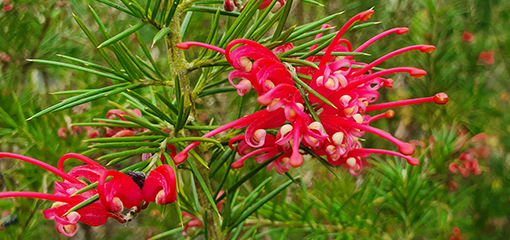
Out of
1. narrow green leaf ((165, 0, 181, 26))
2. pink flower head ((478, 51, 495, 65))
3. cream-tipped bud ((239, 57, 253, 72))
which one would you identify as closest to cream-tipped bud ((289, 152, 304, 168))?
cream-tipped bud ((239, 57, 253, 72))

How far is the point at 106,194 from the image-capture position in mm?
393

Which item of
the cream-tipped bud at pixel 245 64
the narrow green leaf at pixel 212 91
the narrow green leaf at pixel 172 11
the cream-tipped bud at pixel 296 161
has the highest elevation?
the narrow green leaf at pixel 172 11

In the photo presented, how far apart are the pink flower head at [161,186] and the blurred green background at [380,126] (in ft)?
0.97

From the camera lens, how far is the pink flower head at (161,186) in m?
0.41

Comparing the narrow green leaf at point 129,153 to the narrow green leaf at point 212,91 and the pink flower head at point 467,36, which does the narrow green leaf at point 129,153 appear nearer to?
the narrow green leaf at point 212,91

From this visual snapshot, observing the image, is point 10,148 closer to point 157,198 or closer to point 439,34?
point 157,198

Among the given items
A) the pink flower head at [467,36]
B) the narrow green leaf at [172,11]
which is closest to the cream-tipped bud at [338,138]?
the narrow green leaf at [172,11]

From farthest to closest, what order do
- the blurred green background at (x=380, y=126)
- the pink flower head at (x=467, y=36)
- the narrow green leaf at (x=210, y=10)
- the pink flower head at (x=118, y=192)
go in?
the pink flower head at (x=467, y=36) < the blurred green background at (x=380, y=126) < the narrow green leaf at (x=210, y=10) < the pink flower head at (x=118, y=192)

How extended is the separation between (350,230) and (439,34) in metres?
0.68

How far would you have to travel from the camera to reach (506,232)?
1.44 metres

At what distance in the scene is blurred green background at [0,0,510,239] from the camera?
2.77ft

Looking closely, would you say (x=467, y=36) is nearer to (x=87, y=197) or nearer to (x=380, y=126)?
(x=380, y=126)

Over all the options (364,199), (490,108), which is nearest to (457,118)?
(490,108)

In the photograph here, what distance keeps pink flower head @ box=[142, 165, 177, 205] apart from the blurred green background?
296mm
